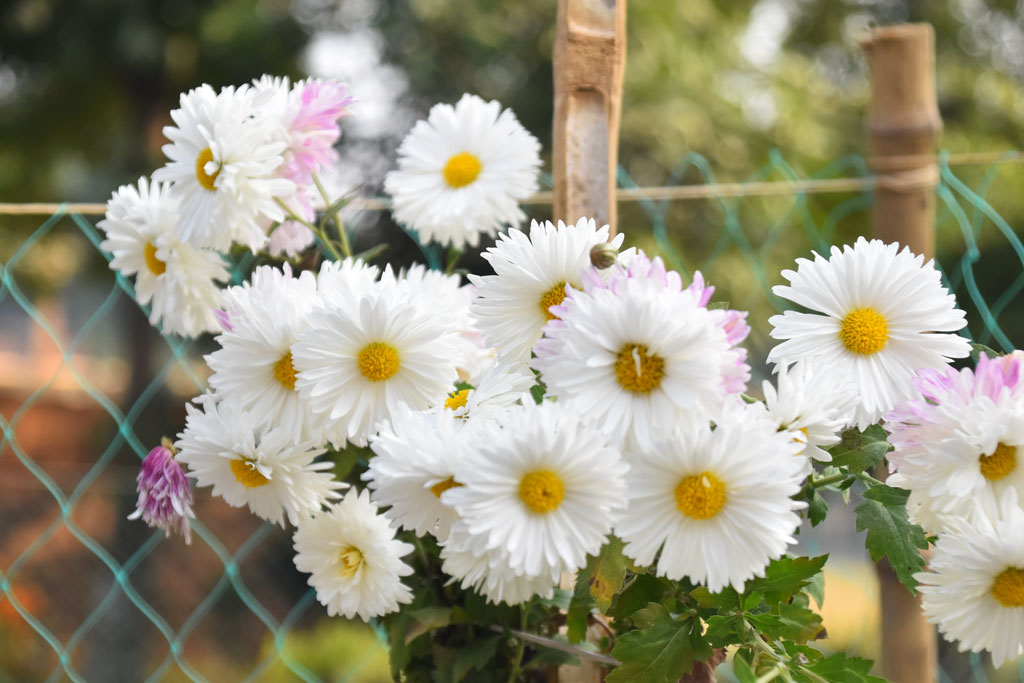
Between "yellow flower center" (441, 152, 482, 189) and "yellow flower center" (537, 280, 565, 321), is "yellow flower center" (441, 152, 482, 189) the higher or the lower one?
the higher one

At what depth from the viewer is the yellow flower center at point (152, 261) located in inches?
31.6

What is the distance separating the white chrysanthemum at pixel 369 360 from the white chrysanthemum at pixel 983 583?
0.29 metres

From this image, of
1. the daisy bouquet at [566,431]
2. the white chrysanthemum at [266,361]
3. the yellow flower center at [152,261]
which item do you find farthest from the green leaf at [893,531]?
the yellow flower center at [152,261]

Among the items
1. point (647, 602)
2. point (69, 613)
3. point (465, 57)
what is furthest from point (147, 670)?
point (647, 602)

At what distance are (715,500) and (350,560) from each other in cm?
29

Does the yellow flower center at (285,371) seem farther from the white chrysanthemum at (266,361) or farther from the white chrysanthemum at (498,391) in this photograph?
the white chrysanthemum at (498,391)

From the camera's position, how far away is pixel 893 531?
59 cm

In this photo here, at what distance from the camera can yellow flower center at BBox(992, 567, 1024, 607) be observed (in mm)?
537

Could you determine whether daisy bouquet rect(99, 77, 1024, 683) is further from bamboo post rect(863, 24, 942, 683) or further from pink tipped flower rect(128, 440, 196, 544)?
bamboo post rect(863, 24, 942, 683)

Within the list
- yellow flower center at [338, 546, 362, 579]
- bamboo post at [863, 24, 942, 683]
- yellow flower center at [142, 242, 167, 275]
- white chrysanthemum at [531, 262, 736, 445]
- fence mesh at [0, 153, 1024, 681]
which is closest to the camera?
white chrysanthemum at [531, 262, 736, 445]

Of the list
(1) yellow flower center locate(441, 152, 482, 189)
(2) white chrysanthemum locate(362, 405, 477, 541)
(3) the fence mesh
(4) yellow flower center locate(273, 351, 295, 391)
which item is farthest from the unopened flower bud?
(3) the fence mesh

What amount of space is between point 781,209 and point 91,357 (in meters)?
4.65

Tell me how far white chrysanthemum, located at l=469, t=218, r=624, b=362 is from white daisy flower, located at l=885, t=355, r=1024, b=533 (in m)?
0.18

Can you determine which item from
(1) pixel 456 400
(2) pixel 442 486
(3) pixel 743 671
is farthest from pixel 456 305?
(3) pixel 743 671
